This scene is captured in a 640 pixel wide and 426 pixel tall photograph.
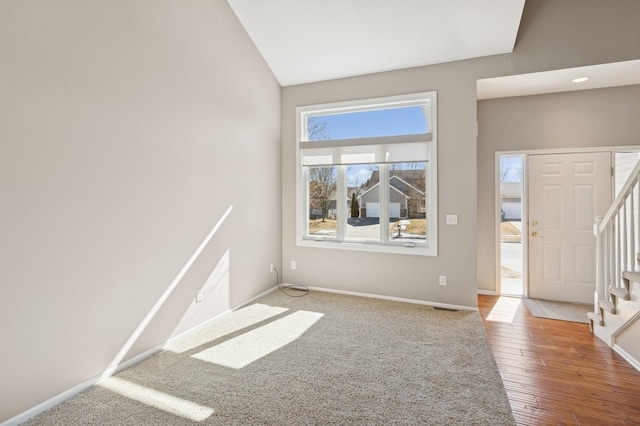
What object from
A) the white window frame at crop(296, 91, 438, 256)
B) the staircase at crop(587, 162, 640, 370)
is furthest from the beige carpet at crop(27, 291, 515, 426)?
the staircase at crop(587, 162, 640, 370)

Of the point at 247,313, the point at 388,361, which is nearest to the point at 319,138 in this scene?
the point at 247,313

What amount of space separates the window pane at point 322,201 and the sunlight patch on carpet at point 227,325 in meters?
1.30

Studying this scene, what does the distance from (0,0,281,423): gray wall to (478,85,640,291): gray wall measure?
3328 mm

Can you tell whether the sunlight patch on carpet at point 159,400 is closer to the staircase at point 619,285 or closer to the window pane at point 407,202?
the window pane at point 407,202

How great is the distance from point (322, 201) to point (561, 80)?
10.5ft

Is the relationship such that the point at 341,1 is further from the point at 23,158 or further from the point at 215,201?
the point at 23,158

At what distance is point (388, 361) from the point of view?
8.05 ft

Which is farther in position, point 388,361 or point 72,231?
point 388,361

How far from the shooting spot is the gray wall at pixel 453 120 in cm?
314

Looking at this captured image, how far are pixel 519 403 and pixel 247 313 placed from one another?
101 inches

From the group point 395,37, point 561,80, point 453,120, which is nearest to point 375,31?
point 395,37

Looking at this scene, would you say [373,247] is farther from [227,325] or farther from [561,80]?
[561,80]

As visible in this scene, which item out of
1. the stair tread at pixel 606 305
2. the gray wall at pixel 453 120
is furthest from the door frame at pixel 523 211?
the stair tread at pixel 606 305

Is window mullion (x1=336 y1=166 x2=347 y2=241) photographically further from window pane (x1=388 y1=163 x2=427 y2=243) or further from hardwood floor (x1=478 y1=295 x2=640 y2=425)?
hardwood floor (x1=478 y1=295 x2=640 y2=425)
